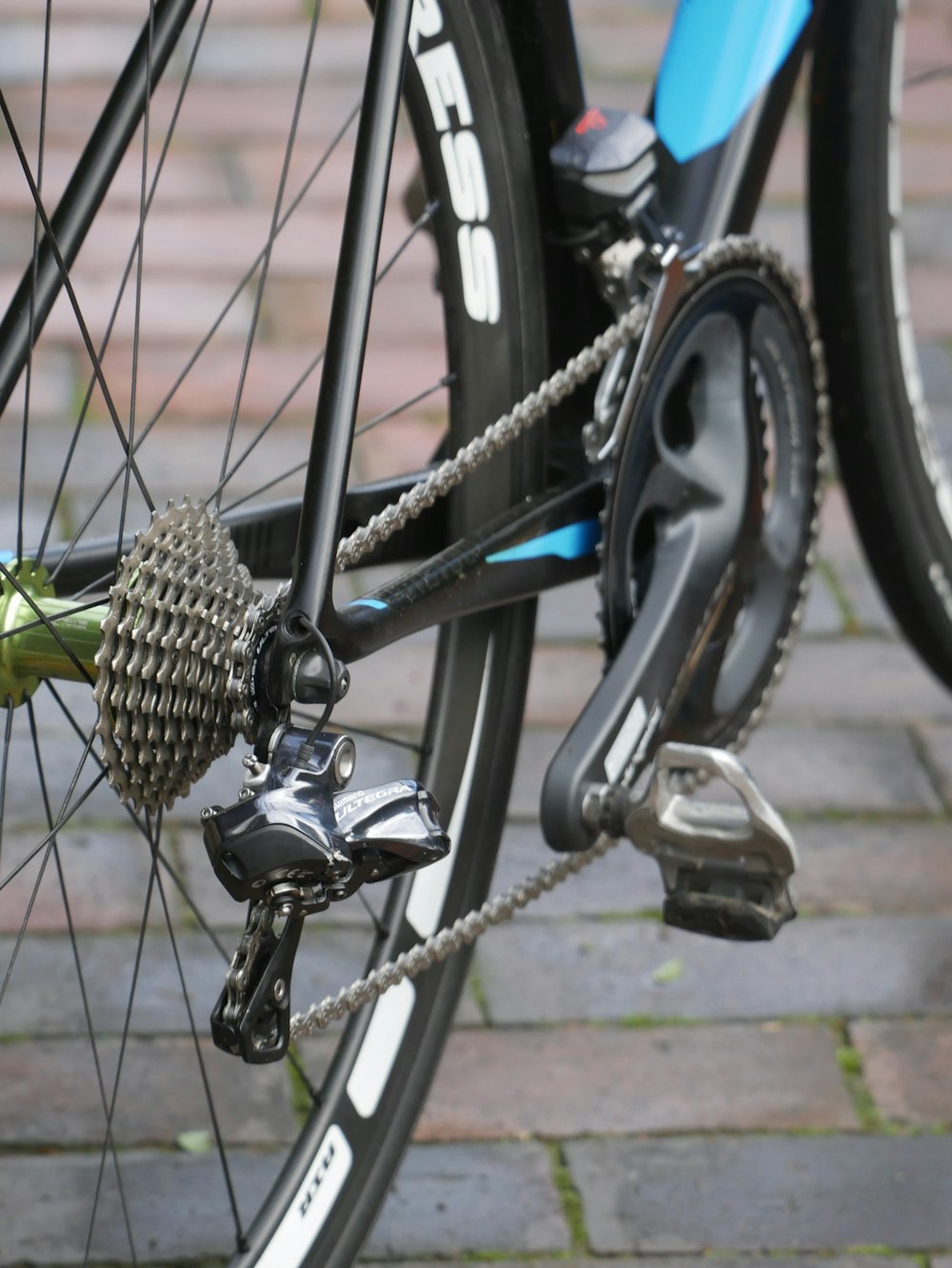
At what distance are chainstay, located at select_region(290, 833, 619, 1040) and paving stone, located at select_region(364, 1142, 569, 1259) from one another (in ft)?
0.84

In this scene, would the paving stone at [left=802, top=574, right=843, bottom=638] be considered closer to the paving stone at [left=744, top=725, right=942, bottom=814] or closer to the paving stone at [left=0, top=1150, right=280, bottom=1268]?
the paving stone at [left=744, top=725, right=942, bottom=814]

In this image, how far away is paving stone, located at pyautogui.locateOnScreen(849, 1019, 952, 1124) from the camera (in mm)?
1862

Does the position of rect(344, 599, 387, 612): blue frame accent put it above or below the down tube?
below

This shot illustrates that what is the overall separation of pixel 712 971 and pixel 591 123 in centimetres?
92

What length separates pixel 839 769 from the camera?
7.81 feet

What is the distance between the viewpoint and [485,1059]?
1.91 meters

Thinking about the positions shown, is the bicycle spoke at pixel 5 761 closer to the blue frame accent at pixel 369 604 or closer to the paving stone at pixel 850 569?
the blue frame accent at pixel 369 604

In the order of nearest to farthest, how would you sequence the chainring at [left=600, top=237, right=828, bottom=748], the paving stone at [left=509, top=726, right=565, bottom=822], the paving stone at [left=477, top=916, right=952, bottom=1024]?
the chainring at [left=600, top=237, right=828, bottom=748], the paving stone at [left=477, top=916, right=952, bottom=1024], the paving stone at [left=509, top=726, right=565, bottom=822]

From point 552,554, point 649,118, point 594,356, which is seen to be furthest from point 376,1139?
point 649,118

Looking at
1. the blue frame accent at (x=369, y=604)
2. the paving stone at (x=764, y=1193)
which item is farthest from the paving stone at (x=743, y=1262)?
the blue frame accent at (x=369, y=604)

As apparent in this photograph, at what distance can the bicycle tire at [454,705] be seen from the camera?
1.46 metres

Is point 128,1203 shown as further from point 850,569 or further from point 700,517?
point 850,569

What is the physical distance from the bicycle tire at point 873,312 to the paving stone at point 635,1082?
0.51 metres

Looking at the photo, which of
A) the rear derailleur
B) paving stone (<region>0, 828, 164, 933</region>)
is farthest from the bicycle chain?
paving stone (<region>0, 828, 164, 933</region>)
